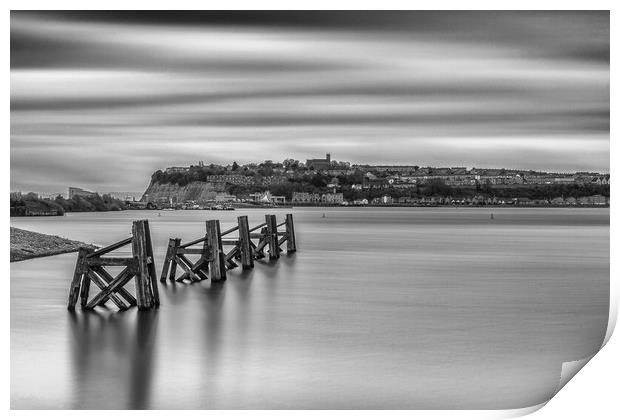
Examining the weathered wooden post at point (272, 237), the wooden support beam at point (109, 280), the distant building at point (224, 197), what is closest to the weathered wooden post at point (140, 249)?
the wooden support beam at point (109, 280)

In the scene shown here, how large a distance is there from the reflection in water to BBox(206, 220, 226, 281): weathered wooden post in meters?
3.26

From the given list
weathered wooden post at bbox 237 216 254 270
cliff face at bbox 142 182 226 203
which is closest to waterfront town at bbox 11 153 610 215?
cliff face at bbox 142 182 226 203

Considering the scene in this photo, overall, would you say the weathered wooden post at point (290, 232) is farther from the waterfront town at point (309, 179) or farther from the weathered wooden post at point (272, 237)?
the waterfront town at point (309, 179)

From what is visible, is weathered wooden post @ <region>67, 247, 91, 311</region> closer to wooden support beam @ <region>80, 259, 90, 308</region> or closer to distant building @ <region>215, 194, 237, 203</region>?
wooden support beam @ <region>80, 259, 90, 308</region>

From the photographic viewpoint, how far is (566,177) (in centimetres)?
6088

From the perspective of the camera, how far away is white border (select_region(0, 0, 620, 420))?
887 centimetres

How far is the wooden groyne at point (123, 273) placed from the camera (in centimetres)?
1184

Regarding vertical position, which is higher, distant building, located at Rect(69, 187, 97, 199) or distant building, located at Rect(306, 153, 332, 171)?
distant building, located at Rect(306, 153, 332, 171)

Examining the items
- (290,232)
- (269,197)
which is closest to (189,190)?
(269,197)
